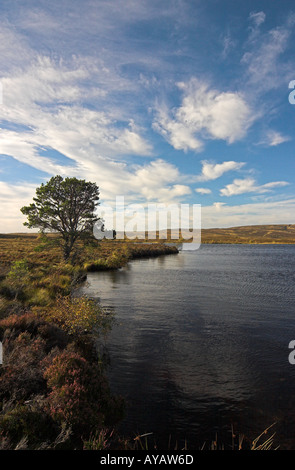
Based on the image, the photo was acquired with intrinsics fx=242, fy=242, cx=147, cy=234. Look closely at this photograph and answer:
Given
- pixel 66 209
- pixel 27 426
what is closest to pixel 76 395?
pixel 27 426

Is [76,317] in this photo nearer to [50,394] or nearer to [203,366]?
[50,394]

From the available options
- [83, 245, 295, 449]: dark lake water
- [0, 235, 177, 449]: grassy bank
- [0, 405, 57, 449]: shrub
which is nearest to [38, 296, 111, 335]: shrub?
[0, 235, 177, 449]: grassy bank

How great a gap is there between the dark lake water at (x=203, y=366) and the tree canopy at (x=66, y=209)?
1487cm

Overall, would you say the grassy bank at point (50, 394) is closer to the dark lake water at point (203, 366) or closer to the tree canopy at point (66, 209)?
the dark lake water at point (203, 366)

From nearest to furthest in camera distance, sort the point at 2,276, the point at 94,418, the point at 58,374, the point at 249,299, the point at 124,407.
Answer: the point at 94,418 < the point at 58,374 < the point at 124,407 < the point at 2,276 < the point at 249,299

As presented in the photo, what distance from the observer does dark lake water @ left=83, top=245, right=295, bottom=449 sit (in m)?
6.86

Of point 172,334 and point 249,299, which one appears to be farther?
point 249,299

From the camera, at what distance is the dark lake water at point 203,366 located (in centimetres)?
686

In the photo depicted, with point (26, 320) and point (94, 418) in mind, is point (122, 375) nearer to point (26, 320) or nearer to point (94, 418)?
point (94, 418)

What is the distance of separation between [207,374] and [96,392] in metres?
4.69

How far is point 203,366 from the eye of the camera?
10.0 metres
